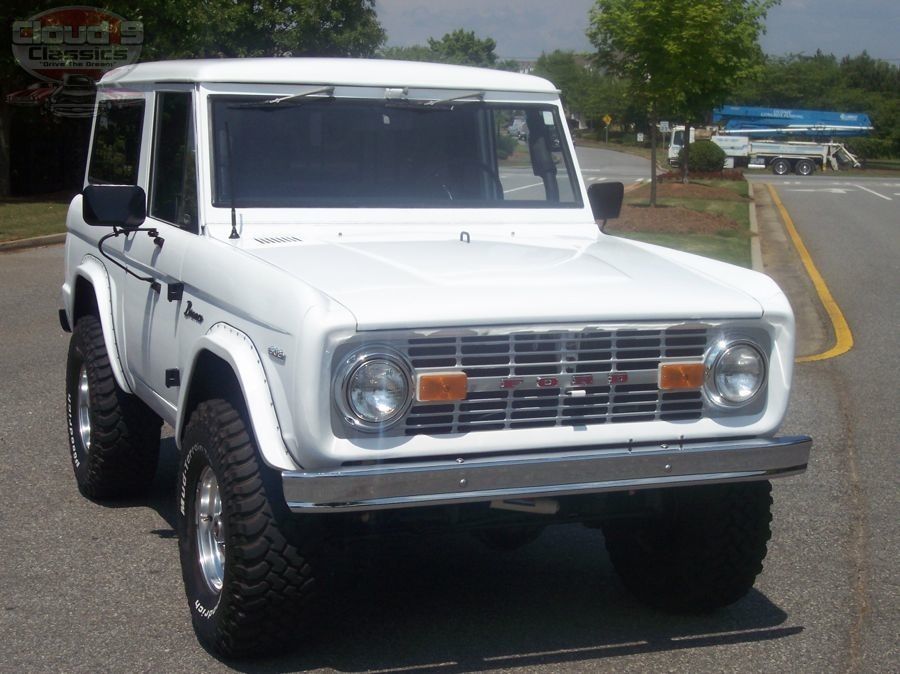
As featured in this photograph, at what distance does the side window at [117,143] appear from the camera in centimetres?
595

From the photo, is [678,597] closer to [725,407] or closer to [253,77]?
[725,407]

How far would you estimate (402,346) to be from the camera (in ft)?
12.6

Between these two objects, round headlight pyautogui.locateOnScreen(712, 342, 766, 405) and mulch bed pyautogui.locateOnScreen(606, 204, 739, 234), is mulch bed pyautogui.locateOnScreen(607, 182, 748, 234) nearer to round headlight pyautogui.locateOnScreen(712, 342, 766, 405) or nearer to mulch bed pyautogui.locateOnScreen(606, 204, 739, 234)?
mulch bed pyautogui.locateOnScreen(606, 204, 739, 234)

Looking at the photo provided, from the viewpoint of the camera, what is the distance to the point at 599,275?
4.44m

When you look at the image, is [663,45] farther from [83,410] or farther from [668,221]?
[83,410]

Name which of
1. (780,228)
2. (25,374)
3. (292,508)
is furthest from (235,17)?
(292,508)

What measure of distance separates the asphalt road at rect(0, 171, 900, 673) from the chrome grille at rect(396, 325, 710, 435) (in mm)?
892

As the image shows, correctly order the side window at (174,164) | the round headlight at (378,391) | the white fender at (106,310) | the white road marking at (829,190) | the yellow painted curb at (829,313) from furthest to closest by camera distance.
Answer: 1. the white road marking at (829,190)
2. the yellow painted curb at (829,313)
3. the white fender at (106,310)
4. the side window at (174,164)
5. the round headlight at (378,391)

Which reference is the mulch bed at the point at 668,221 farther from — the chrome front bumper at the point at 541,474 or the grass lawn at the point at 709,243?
the chrome front bumper at the point at 541,474

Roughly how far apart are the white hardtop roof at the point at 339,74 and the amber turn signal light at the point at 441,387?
2.02 metres

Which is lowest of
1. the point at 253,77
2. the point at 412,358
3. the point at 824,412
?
the point at 824,412

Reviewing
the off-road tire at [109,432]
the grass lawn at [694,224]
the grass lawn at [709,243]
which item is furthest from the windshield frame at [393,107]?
the grass lawn at [709,243]

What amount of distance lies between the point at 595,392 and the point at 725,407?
0.50 m

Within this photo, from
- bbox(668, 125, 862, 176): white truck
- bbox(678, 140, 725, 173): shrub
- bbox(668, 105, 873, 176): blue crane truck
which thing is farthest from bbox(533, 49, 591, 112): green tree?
bbox(678, 140, 725, 173): shrub
